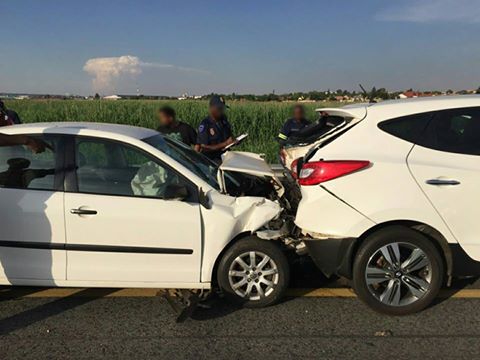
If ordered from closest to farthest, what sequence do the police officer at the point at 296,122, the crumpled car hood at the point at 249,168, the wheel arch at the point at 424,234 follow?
the wheel arch at the point at 424,234
the crumpled car hood at the point at 249,168
the police officer at the point at 296,122

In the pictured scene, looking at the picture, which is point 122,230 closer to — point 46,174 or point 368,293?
point 46,174

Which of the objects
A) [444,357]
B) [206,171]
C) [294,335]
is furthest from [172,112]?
[444,357]

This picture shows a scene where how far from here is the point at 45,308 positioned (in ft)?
12.8

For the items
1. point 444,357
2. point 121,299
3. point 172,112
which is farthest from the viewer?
point 172,112

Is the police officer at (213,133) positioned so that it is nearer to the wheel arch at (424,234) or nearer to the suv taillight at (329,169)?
the suv taillight at (329,169)

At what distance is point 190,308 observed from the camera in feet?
12.1

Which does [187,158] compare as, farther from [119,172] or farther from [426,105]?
[426,105]

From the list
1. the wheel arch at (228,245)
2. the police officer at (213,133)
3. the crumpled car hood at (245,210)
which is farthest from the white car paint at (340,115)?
the police officer at (213,133)

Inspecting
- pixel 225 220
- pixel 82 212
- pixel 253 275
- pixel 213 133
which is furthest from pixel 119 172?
pixel 213 133

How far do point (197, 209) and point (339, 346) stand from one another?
1443 mm

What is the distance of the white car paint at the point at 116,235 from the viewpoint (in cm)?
369

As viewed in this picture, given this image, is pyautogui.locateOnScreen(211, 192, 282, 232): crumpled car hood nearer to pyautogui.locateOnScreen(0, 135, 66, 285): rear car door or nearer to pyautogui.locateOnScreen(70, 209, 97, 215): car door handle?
pyautogui.locateOnScreen(70, 209, 97, 215): car door handle

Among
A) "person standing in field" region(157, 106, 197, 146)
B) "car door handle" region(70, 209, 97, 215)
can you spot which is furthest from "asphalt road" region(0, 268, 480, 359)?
"person standing in field" region(157, 106, 197, 146)

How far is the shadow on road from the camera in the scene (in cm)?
362
